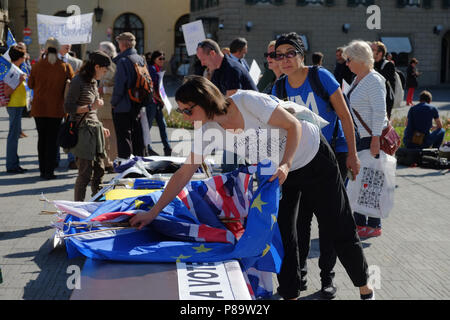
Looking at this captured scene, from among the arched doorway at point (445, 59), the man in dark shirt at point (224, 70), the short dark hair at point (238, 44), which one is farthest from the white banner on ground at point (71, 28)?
the arched doorway at point (445, 59)

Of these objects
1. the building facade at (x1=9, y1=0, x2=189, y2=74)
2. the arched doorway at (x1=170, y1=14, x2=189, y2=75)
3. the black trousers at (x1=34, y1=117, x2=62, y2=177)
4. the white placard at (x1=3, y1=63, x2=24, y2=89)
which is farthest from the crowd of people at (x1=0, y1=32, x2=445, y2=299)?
the building facade at (x1=9, y1=0, x2=189, y2=74)

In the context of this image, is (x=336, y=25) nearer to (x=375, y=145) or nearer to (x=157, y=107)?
(x=157, y=107)

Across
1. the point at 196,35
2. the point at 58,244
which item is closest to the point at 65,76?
the point at 196,35

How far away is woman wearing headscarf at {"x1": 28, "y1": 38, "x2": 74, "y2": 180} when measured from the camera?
8844 mm

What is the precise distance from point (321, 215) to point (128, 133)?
4796mm

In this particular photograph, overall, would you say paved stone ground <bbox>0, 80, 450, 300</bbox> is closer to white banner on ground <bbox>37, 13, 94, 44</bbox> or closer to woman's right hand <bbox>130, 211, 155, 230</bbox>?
woman's right hand <bbox>130, 211, 155, 230</bbox>

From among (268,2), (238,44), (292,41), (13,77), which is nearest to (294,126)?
(292,41)

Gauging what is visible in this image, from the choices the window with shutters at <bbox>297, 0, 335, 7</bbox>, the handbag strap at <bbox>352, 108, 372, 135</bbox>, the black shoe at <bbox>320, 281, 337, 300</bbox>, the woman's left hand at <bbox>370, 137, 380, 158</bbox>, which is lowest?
the black shoe at <bbox>320, 281, 337, 300</bbox>

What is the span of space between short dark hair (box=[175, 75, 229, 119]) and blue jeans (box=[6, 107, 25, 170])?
21.1 ft

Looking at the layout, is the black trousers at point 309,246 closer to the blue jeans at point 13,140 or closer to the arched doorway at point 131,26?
the blue jeans at point 13,140

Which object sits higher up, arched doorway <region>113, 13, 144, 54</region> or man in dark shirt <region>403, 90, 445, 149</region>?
arched doorway <region>113, 13, 144, 54</region>

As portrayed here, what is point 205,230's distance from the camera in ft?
13.5

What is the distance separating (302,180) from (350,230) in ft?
1.56

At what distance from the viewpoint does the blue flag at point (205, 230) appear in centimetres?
382
